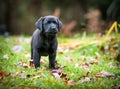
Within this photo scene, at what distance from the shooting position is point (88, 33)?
1412cm

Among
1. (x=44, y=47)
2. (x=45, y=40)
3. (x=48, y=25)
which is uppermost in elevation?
(x=48, y=25)

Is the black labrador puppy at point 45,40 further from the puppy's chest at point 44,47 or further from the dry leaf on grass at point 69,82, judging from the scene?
the dry leaf on grass at point 69,82

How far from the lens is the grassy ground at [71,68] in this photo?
6.31 meters

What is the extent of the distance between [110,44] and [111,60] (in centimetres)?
128

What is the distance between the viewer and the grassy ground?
6.31 metres

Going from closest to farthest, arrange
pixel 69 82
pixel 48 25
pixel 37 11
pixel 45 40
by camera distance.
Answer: pixel 69 82 → pixel 48 25 → pixel 45 40 → pixel 37 11

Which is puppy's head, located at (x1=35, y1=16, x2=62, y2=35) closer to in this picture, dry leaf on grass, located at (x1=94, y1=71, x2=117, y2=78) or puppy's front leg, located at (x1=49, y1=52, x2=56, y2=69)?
puppy's front leg, located at (x1=49, y1=52, x2=56, y2=69)

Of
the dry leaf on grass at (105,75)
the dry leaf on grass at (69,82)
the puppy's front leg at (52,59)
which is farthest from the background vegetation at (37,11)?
the dry leaf on grass at (69,82)

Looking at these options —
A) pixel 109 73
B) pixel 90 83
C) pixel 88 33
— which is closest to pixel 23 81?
pixel 90 83

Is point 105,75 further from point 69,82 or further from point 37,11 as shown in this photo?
point 37,11

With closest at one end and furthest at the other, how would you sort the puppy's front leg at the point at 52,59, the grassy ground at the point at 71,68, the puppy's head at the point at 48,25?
the grassy ground at the point at 71,68, the puppy's head at the point at 48,25, the puppy's front leg at the point at 52,59

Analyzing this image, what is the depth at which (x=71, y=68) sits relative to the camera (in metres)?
7.87

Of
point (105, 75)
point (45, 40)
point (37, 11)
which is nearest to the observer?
point (105, 75)

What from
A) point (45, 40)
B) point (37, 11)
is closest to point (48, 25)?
point (45, 40)
